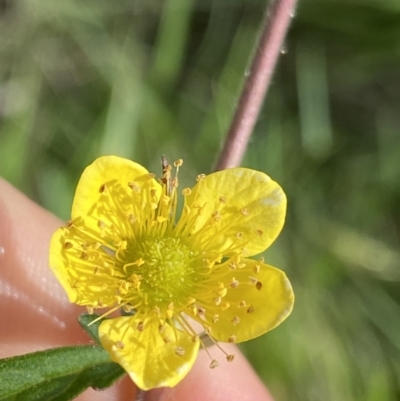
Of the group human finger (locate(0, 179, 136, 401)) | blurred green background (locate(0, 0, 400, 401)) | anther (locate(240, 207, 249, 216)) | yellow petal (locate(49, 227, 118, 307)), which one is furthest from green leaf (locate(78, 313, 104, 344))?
blurred green background (locate(0, 0, 400, 401))

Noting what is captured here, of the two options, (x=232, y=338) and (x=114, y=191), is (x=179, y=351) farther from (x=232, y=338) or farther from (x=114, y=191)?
(x=114, y=191)

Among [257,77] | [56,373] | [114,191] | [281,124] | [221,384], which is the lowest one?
[221,384]

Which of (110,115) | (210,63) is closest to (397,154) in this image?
(210,63)

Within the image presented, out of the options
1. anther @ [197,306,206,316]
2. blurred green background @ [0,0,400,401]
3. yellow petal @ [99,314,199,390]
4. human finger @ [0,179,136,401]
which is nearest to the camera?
yellow petal @ [99,314,199,390]

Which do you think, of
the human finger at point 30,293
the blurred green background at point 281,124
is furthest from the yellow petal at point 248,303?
the blurred green background at point 281,124

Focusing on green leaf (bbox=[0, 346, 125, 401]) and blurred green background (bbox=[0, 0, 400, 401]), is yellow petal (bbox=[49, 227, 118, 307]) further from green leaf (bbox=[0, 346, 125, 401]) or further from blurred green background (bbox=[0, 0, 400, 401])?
blurred green background (bbox=[0, 0, 400, 401])

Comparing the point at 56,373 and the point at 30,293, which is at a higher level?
the point at 56,373

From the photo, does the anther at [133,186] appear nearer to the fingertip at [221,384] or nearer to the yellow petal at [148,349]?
the yellow petal at [148,349]

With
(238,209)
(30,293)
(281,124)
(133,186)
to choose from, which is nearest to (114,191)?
(133,186)
